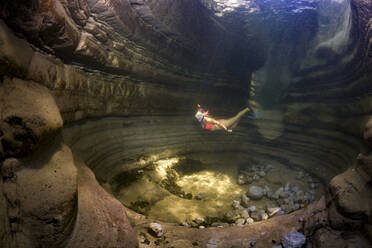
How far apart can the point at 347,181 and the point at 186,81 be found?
4475 mm

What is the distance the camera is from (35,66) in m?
2.15

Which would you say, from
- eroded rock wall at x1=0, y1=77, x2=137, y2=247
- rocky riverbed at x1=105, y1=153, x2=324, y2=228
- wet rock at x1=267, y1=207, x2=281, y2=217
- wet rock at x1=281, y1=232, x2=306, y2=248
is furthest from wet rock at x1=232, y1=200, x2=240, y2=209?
eroded rock wall at x1=0, y1=77, x2=137, y2=247

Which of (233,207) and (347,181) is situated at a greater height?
(347,181)

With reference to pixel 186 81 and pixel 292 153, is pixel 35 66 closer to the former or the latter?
pixel 186 81

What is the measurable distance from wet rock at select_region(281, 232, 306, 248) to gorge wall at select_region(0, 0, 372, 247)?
199 mm

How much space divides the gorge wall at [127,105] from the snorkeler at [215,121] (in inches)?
16.3

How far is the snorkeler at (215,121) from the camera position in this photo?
5.06 meters

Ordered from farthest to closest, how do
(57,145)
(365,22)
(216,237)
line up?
(365,22), (216,237), (57,145)

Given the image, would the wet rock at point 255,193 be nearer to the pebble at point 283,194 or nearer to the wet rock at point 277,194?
the wet rock at point 277,194

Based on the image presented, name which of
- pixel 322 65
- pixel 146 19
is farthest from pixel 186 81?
pixel 322 65

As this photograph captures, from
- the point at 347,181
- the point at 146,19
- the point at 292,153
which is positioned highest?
the point at 146,19

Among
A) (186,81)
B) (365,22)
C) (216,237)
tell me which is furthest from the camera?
(186,81)


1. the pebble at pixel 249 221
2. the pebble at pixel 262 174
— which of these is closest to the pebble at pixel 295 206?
the pebble at pixel 249 221

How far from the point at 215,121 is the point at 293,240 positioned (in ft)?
11.6
